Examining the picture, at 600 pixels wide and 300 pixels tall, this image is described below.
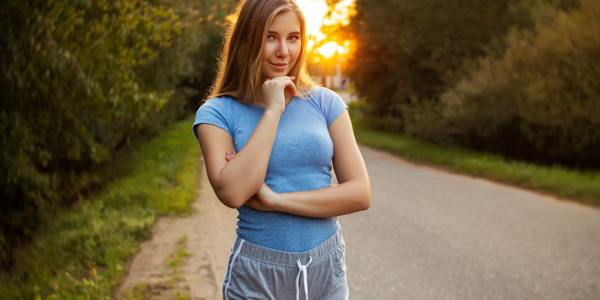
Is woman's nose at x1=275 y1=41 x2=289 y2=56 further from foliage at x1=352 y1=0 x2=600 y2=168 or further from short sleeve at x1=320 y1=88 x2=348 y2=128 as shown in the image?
foliage at x1=352 y1=0 x2=600 y2=168

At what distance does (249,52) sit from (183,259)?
15.8 ft

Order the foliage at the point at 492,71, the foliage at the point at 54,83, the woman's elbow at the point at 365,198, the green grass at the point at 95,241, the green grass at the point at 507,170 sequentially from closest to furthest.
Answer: the woman's elbow at the point at 365,198 → the green grass at the point at 95,241 → the foliage at the point at 54,83 → the green grass at the point at 507,170 → the foliage at the point at 492,71

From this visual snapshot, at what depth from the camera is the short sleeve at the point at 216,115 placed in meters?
2.27

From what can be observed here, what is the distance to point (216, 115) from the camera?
227 cm

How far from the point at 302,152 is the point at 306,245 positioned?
283 mm

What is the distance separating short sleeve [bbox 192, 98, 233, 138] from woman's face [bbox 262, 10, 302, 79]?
18 centimetres

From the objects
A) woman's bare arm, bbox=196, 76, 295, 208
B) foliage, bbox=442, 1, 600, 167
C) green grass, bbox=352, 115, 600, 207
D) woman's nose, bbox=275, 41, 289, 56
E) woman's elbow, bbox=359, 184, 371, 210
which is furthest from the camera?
foliage, bbox=442, 1, 600, 167

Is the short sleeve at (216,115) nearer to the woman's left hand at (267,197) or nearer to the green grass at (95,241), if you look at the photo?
the woman's left hand at (267,197)

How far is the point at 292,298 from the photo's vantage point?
7.37 feet

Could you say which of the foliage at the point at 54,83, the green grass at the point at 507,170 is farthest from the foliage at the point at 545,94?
the foliage at the point at 54,83

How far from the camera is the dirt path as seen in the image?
568 cm

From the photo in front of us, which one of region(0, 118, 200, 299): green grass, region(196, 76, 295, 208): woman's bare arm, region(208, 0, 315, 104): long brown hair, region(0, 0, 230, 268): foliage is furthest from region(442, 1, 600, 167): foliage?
region(196, 76, 295, 208): woman's bare arm

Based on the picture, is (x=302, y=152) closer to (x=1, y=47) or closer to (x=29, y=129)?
(x=1, y=47)

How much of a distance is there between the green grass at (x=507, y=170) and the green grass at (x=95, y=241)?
6.45 metres
